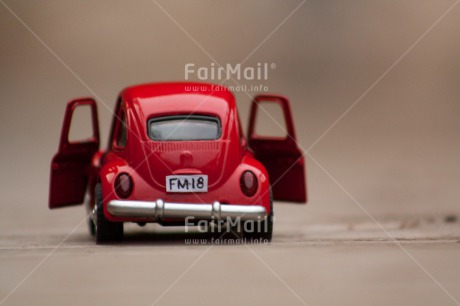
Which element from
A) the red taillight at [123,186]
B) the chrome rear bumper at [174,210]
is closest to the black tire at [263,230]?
the chrome rear bumper at [174,210]

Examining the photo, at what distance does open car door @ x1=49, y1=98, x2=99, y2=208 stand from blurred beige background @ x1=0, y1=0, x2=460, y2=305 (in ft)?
2.81

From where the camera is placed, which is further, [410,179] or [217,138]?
[410,179]

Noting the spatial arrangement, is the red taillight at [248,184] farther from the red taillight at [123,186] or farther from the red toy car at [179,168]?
the red taillight at [123,186]

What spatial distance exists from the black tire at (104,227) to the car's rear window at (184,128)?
75cm

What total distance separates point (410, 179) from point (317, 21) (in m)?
13.7

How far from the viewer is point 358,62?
32750 millimetres

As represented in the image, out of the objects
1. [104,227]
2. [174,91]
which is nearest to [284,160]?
[174,91]

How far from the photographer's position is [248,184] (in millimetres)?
11875

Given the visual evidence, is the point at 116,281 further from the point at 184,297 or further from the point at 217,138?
the point at 217,138

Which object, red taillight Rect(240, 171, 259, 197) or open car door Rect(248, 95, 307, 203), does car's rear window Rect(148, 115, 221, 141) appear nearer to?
red taillight Rect(240, 171, 259, 197)

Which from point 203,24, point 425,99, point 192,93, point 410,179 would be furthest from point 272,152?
point 203,24

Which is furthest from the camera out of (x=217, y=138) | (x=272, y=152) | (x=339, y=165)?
(x=339, y=165)

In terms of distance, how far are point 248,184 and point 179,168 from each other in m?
0.65

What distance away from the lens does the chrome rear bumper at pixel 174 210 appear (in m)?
11.5
